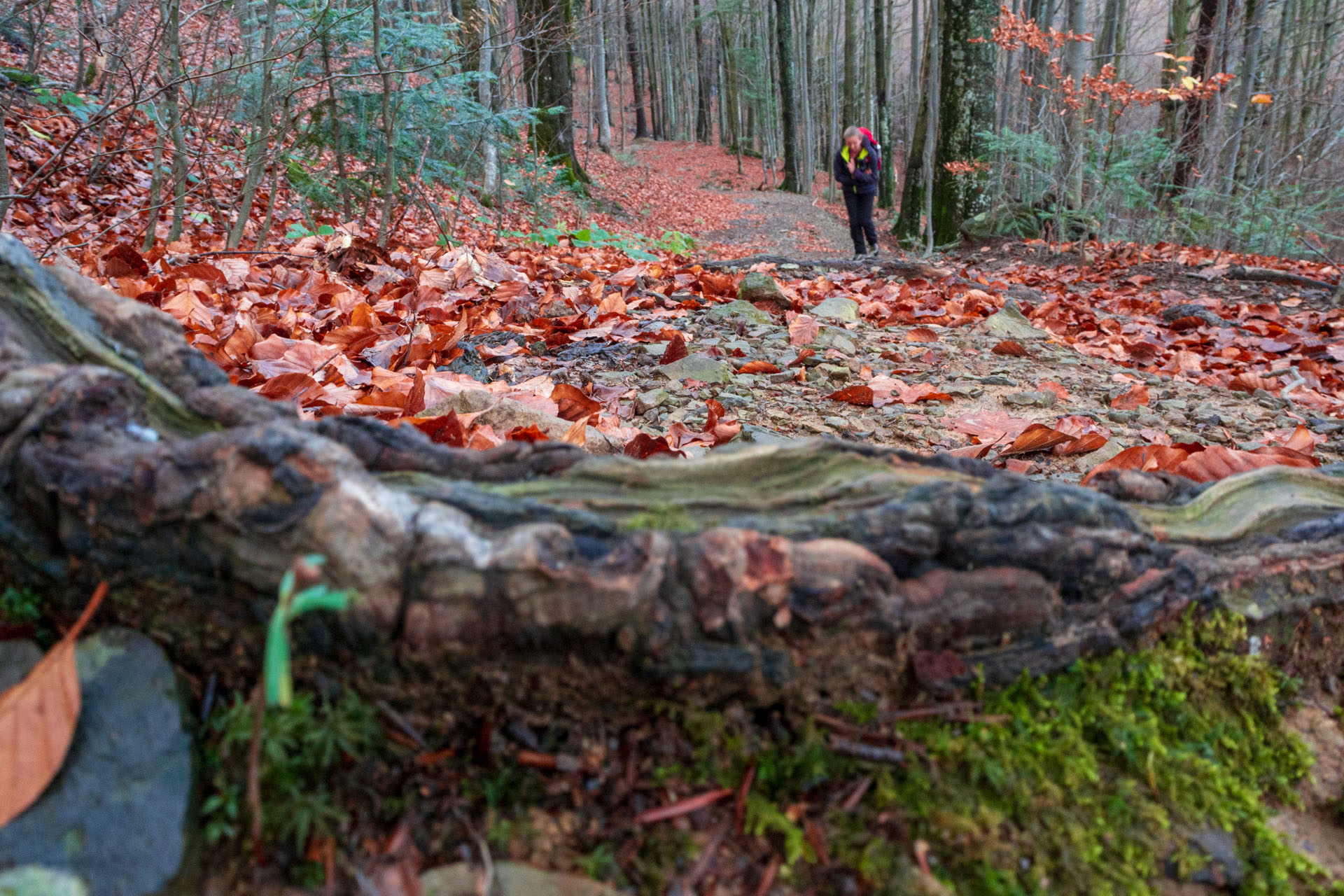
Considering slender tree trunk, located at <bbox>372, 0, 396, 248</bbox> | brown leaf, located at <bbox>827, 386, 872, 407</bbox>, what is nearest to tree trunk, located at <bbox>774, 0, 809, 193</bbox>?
slender tree trunk, located at <bbox>372, 0, 396, 248</bbox>

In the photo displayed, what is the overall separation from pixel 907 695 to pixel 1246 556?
611 millimetres

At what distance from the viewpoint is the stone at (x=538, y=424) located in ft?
6.05

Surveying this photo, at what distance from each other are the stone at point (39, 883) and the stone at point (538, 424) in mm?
1205

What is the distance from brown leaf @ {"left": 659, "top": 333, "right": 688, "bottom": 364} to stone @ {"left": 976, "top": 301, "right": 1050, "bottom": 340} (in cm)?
171

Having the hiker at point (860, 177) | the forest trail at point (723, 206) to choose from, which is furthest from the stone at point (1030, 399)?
the forest trail at point (723, 206)

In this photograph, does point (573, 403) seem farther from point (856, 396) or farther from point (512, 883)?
point (512, 883)

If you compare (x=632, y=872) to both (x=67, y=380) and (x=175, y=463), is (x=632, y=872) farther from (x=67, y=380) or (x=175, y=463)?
(x=67, y=380)

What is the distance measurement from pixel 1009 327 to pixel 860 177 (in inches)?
259

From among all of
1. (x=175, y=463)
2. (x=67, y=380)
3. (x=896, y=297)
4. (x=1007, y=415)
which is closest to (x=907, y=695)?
(x=175, y=463)

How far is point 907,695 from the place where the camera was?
899 millimetres

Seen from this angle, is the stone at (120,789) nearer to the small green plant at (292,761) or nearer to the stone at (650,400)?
the small green plant at (292,761)

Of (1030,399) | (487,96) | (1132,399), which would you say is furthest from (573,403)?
(487,96)

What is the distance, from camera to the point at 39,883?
→ 2.21ft

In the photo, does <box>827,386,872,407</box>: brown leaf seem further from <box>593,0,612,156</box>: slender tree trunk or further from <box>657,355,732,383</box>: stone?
<box>593,0,612,156</box>: slender tree trunk
